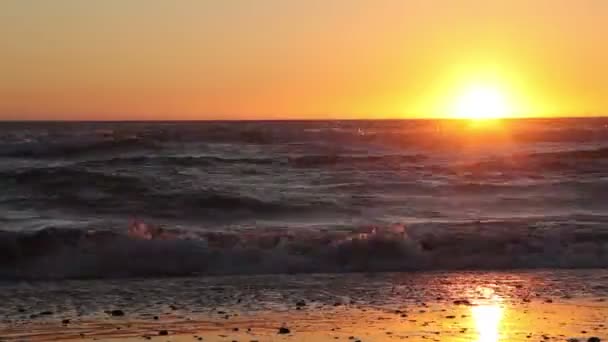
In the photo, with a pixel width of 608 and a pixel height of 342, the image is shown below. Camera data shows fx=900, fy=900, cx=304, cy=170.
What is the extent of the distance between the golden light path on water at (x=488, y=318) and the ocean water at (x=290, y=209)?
10.8 feet

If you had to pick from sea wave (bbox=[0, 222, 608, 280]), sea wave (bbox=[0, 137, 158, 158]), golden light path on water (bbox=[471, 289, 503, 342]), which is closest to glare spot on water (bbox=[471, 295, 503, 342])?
golden light path on water (bbox=[471, 289, 503, 342])

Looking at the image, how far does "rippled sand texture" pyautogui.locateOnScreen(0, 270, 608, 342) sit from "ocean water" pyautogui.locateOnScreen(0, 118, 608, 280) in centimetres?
115

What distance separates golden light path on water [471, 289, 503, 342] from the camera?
314 inches

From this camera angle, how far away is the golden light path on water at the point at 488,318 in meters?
7.97

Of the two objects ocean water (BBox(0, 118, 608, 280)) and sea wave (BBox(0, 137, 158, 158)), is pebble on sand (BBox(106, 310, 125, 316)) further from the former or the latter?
sea wave (BBox(0, 137, 158, 158))

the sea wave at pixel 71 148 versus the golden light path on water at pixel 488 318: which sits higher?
the sea wave at pixel 71 148

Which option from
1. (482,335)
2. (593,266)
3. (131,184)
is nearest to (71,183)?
(131,184)

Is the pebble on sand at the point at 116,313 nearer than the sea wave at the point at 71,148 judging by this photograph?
Yes

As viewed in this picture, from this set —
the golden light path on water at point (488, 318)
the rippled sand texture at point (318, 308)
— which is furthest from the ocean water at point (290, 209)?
the golden light path on water at point (488, 318)

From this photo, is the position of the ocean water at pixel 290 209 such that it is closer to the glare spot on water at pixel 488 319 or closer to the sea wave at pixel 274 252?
the sea wave at pixel 274 252

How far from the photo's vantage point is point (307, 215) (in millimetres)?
17391

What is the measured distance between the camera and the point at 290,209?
18.1 m

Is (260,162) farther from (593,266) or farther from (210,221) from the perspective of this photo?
(593,266)

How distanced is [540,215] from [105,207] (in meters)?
8.60
